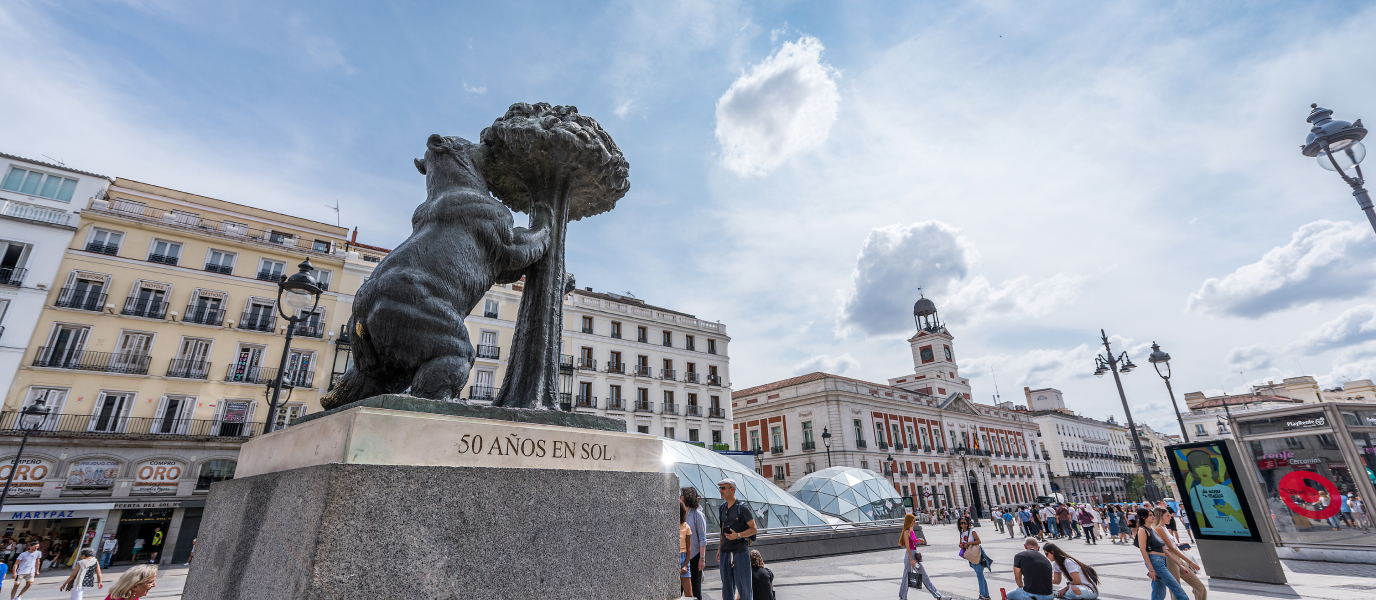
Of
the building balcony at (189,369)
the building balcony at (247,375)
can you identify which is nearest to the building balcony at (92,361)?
the building balcony at (189,369)

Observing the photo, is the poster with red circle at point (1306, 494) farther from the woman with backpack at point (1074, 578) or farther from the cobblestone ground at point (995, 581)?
the woman with backpack at point (1074, 578)

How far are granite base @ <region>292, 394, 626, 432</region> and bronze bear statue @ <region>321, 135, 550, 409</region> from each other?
0.43 feet

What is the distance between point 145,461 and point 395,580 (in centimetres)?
2372

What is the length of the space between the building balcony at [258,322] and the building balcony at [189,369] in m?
1.84

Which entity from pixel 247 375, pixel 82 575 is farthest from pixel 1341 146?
pixel 247 375

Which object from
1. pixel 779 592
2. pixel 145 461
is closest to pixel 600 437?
pixel 779 592

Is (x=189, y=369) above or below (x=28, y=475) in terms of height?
above

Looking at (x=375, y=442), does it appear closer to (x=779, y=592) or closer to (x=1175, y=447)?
(x=779, y=592)

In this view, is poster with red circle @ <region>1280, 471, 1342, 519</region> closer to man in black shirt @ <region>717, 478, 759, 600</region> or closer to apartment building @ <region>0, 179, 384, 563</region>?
man in black shirt @ <region>717, 478, 759, 600</region>

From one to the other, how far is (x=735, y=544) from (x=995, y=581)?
5.91 meters

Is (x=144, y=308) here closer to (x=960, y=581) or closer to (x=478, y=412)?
(x=478, y=412)

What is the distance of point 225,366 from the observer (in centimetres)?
Result: 2052

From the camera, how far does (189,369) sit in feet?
65.5

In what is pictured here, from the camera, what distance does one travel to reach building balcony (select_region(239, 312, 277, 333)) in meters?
21.4
